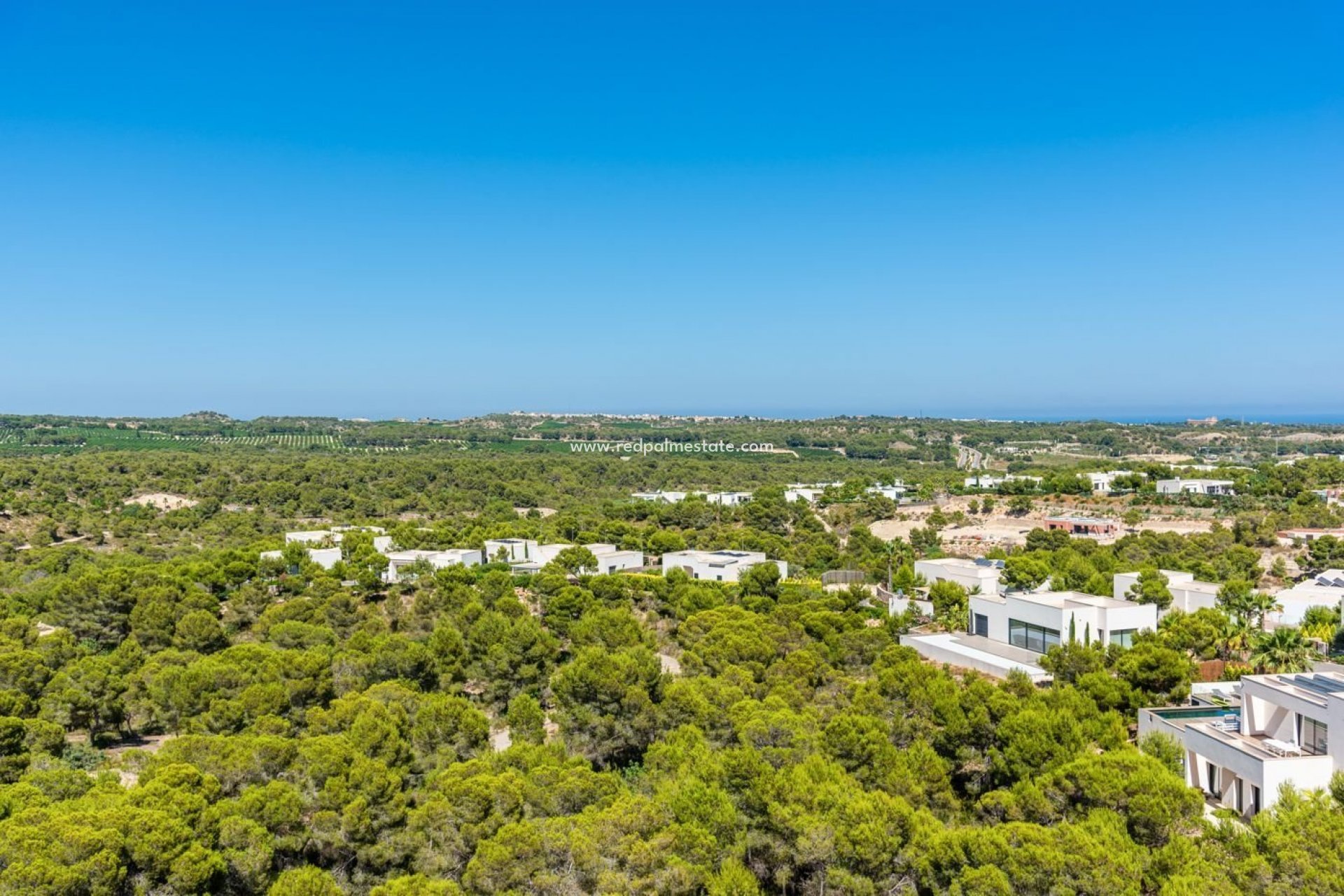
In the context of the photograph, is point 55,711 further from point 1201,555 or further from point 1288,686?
point 1201,555

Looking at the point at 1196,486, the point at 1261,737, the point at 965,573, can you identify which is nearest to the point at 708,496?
the point at 965,573

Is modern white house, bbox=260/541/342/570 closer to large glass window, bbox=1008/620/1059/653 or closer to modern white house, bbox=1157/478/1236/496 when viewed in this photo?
large glass window, bbox=1008/620/1059/653

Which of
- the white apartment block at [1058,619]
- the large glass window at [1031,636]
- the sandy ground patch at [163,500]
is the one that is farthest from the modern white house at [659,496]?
the large glass window at [1031,636]

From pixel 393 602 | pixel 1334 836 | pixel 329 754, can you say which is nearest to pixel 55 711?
pixel 329 754

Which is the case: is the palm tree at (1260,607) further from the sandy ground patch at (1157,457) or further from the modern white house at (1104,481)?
the sandy ground patch at (1157,457)

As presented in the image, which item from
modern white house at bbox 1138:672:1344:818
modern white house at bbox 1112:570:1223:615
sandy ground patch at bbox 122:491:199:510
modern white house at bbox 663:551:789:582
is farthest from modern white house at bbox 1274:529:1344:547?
sandy ground patch at bbox 122:491:199:510
